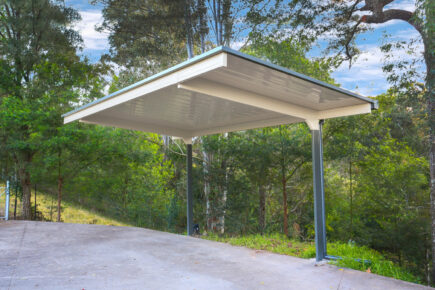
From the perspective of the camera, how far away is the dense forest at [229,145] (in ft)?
27.1

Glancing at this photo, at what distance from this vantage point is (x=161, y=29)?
11656 mm

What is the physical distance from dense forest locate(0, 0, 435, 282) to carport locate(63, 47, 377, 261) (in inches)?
91.8

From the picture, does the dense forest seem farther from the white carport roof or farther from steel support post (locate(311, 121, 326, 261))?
steel support post (locate(311, 121, 326, 261))

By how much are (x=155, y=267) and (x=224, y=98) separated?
251 centimetres

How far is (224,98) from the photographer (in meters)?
4.14

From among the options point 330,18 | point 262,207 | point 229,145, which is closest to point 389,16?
point 330,18

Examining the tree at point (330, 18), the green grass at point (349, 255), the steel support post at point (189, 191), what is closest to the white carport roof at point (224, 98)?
the steel support post at point (189, 191)

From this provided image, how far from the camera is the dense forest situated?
8.27 m

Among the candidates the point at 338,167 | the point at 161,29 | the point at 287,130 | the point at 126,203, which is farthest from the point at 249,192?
the point at 161,29

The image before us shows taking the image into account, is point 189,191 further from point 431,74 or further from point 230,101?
point 431,74

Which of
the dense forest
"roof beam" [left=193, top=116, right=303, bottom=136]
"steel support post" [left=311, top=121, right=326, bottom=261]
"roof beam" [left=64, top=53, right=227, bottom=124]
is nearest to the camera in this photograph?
"roof beam" [left=64, top=53, right=227, bottom=124]

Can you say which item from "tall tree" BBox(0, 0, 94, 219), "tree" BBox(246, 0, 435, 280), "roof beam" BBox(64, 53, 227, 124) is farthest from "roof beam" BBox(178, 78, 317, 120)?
"tall tree" BBox(0, 0, 94, 219)

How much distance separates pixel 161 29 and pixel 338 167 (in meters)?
7.61

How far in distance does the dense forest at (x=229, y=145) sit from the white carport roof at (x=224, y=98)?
2363 millimetres
